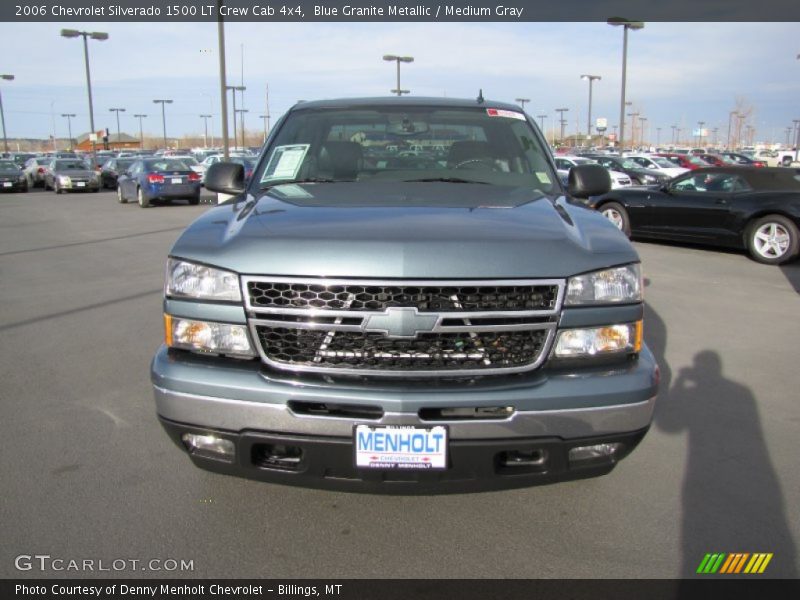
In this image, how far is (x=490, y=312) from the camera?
2.49 m

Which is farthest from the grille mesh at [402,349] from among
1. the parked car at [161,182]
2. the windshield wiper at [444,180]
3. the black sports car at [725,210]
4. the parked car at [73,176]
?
the parked car at [73,176]

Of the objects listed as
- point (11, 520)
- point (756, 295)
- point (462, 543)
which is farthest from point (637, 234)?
point (11, 520)

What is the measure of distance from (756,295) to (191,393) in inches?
306

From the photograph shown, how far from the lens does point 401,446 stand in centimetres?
245

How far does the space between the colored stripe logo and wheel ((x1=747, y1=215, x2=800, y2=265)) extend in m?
9.32

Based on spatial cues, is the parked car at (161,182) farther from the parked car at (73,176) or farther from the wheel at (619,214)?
the wheel at (619,214)

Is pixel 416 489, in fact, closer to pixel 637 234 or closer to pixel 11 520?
pixel 11 520

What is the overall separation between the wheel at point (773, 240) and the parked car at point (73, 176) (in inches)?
1069

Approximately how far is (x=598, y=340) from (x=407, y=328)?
769 millimetres

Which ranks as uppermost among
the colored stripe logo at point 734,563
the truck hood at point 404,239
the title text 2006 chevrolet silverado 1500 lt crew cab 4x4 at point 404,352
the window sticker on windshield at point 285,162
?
the window sticker on windshield at point 285,162

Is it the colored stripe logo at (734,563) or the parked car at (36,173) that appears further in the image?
the parked car at (36,173)

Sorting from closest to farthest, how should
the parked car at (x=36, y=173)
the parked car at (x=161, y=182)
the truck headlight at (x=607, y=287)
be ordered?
1. the truck headlight at (x=607, y=287)
2. the parked car at (x=161, y=182)
3. the parked car at (x=36, y=173)

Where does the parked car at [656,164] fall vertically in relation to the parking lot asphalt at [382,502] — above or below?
above

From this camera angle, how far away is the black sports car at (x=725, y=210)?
426 inches
